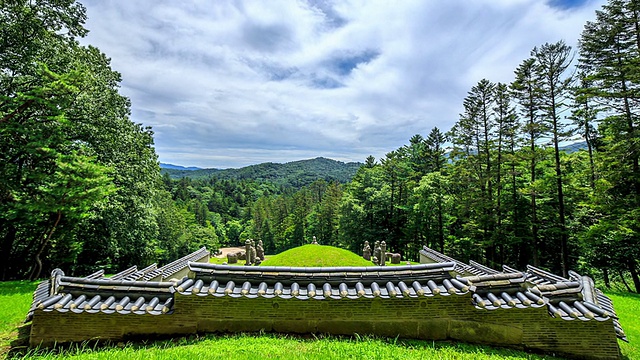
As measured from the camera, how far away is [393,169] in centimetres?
3153

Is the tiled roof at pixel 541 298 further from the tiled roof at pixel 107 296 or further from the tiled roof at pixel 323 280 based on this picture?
the tiled roof at pixel 107 296

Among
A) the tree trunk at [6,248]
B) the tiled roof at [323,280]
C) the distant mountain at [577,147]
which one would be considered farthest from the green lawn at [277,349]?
the distant mountain at [577,147]

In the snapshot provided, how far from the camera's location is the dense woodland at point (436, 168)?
1027 centimetres

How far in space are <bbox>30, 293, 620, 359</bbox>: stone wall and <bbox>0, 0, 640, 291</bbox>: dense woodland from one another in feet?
26.5

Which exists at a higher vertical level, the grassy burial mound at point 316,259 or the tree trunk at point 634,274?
the grassy burial mound at point 316,259

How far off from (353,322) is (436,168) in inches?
1089

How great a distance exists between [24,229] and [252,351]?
17.6 m

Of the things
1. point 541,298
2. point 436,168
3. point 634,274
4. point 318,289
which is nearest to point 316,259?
point 318,289

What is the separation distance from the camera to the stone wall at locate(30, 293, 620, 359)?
3.90 m

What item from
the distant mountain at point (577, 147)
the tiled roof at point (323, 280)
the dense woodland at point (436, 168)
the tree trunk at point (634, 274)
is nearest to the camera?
the tiled roof at point (323, 280)

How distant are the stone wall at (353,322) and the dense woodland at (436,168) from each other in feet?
26.5

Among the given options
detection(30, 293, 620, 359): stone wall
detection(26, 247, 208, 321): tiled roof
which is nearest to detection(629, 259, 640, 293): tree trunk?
detection(30, 293, 620, 359): stone wall

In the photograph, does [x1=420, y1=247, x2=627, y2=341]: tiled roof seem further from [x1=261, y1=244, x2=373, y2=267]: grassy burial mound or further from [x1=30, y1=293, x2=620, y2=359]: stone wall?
[x1=261, y1=244, x2=373, y2=267]: grassy burial mound

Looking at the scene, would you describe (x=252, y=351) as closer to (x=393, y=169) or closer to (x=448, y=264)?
(x=448, y=264)
